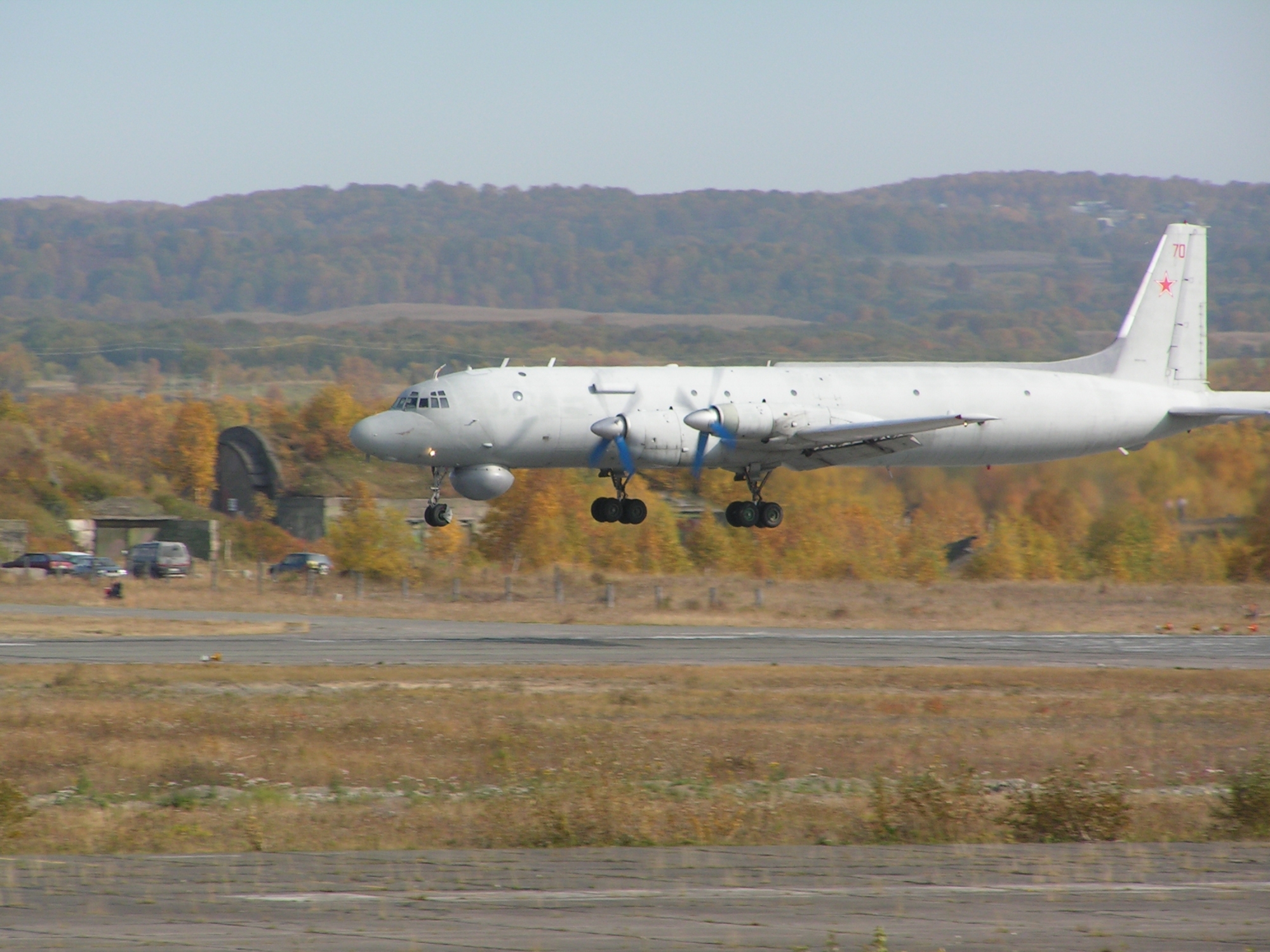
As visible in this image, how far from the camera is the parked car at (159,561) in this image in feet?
268

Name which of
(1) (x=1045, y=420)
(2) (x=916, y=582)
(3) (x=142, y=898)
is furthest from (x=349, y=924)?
(2) (x=916, y=582)

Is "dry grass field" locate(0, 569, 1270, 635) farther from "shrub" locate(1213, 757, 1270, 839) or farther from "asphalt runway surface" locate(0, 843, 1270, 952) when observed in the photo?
"asphalt runway surface" locate(0, 843, 1270, 952)

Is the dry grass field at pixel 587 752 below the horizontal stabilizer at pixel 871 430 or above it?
below

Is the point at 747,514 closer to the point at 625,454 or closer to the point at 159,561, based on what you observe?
the point at 625,454

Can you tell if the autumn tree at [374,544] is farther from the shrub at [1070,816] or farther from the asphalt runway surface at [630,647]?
the shrub at [1070,816]

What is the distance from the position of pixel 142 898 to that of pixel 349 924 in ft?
6.47

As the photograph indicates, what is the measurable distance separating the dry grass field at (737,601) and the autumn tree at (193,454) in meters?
43.2

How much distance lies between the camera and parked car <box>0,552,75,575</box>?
81.2 meters

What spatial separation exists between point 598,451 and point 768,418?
496 centimetres

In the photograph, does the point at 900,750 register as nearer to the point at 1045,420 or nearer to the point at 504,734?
the point at 504,734

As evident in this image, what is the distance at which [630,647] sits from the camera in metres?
46.3

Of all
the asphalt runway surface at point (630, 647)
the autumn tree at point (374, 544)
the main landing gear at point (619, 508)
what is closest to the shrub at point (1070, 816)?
the asphalt runway surface at point (630, 647)

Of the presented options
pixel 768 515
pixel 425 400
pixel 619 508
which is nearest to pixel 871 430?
pixel 768 515

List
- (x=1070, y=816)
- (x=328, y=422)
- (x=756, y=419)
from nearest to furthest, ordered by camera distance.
→ (x=1070, y=816)
(x=756, y=419)
(x=328, y=422)
